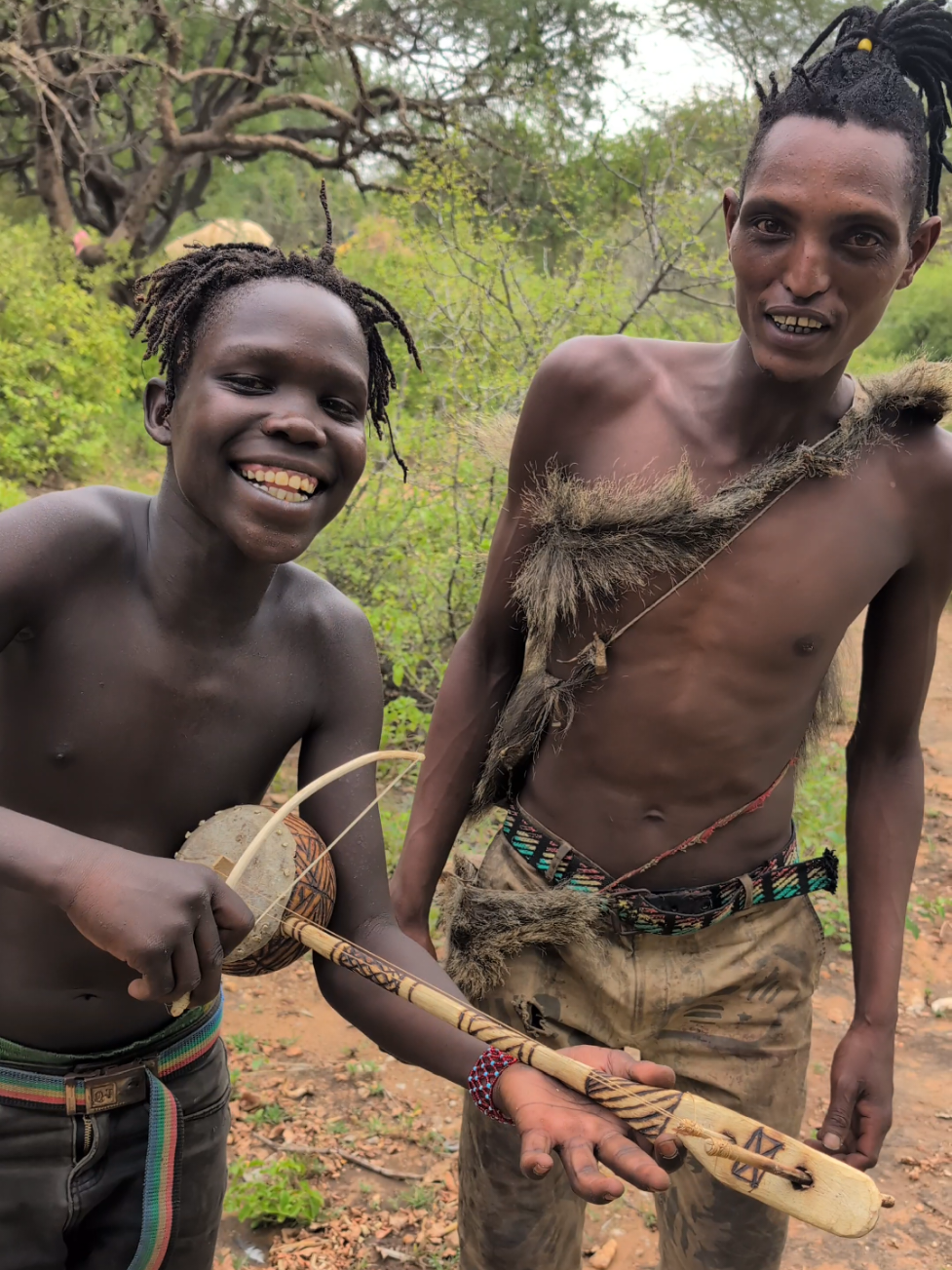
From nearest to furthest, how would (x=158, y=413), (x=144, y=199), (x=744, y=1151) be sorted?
1. (x=744, y=1151)
2. (x=158, y=413)
3. (x=144, y=199)

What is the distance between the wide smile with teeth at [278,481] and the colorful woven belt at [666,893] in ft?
2.89

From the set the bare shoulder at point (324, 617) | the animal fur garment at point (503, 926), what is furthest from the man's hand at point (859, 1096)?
the bare shoulder at point (324, 617)

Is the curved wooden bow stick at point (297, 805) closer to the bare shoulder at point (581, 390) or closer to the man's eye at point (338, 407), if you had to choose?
the man's eye at point (338, 407)

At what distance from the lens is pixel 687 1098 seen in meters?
1.39

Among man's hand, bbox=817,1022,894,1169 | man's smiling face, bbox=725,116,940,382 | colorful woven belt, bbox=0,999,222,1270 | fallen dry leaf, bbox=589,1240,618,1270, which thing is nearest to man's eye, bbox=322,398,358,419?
man's smiling face, bbox=725,116,940,382

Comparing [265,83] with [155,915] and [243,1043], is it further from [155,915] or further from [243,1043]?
[155,915]

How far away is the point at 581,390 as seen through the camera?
6.61 ft

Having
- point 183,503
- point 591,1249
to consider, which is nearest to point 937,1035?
point 591,1249

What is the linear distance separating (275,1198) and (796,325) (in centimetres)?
261

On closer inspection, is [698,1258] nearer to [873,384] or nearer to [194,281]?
[873,384]

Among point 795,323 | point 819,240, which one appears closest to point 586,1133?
point 795,323

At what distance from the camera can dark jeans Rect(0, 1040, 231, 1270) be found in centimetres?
155

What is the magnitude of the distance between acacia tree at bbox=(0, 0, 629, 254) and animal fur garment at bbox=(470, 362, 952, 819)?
11.4 metres

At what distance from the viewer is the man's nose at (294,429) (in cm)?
147
